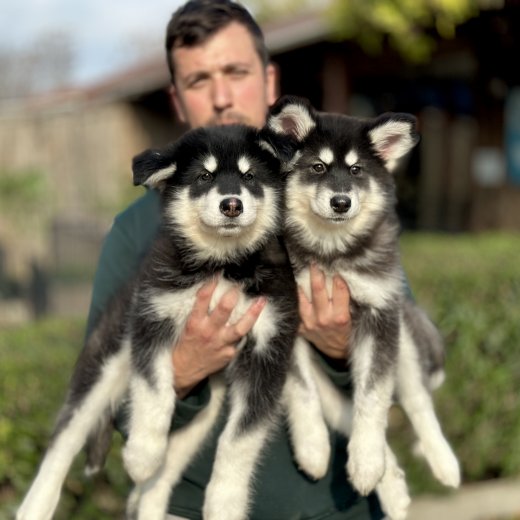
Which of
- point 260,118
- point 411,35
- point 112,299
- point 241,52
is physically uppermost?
point 411,35

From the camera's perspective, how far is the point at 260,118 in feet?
12.3

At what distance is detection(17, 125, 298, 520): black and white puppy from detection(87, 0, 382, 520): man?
0.23 feet

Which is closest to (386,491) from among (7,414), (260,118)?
(260,118)

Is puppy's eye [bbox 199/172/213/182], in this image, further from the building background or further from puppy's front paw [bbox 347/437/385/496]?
the building background

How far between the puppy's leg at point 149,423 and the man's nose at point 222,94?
1.16 meters

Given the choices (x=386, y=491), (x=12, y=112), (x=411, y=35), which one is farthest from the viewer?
(x=12, y=112)

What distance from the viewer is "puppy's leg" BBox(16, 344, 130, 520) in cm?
339

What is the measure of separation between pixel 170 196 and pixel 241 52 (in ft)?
2.73

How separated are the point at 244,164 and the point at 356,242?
54 cm

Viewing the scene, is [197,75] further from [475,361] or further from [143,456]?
[475,361]

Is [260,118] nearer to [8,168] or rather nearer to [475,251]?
[475,251]

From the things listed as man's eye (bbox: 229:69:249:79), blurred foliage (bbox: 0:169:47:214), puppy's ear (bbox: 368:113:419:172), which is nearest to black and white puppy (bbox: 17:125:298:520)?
puppy's ear (bbox: 368:113:419:172)

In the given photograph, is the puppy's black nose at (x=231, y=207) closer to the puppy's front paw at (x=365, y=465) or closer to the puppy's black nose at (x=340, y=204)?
the puppy's black nose at (x=340, y=204)

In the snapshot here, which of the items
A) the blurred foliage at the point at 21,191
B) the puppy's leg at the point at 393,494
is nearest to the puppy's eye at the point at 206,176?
the puppy's leg at the point at 393,494
